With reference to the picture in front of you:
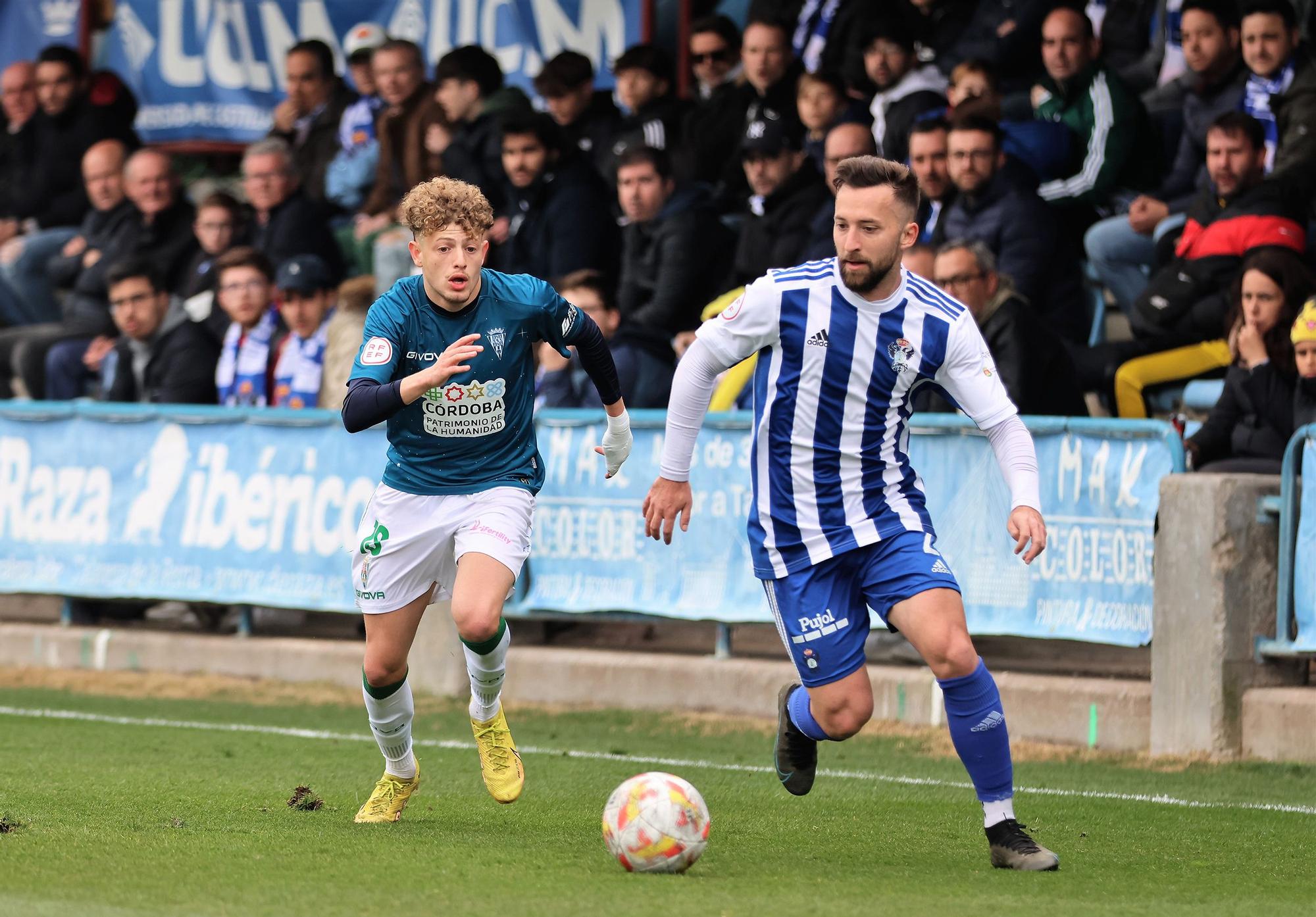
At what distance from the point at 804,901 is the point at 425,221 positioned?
2.65 meters

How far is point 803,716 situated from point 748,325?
136 centimetres

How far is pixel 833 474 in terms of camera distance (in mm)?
6273

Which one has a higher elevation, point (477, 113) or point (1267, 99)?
point (477, 113)

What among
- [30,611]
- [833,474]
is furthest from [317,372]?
[833,474]

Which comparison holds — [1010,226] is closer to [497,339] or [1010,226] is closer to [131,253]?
[497,339]

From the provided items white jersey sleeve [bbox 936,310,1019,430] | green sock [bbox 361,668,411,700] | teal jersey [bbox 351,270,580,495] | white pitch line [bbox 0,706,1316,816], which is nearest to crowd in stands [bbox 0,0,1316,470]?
white pitch line [bbox 0,706,1316,816]

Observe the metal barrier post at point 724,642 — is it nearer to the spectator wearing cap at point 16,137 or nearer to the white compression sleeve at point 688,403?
the white compression sleeve at point 688,403

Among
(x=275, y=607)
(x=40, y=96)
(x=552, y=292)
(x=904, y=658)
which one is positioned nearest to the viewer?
(x=552, y=292)

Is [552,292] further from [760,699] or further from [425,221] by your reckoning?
[760,699]

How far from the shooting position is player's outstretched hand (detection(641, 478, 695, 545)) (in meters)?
6.14

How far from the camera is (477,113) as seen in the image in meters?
14.0

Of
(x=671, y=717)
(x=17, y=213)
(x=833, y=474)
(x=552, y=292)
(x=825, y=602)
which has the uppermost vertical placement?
(x=17, y=213)

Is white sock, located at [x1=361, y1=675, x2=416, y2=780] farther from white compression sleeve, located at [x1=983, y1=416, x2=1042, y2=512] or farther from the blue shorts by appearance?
white compression sleeve, located at [x1=983, y1=416, x2=1042, y2=512]

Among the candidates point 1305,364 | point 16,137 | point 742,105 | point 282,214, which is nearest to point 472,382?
point 1305,364
